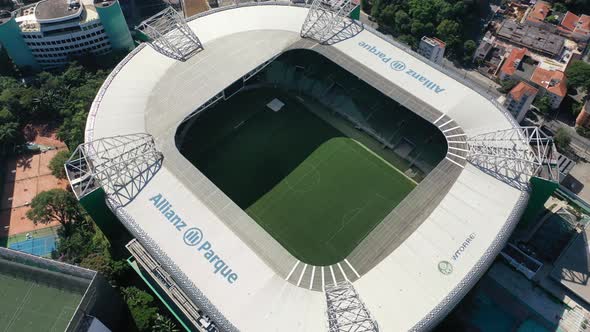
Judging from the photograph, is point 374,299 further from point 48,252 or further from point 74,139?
point 74,139

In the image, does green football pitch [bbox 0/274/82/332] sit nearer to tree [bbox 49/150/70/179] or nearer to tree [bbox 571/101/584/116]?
tree [bbox 49/150/70/179]

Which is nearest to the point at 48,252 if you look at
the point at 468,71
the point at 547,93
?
the point at 468,71

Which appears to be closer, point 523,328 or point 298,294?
point 298,294

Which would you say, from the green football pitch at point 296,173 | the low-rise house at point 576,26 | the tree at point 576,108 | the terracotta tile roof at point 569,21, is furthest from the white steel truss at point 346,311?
the terracotta tile roof at point 569,21

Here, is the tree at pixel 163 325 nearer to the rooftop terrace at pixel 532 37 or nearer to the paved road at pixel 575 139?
the paved road at pixel 575 139

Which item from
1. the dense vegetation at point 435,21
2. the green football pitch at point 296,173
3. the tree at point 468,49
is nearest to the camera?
the green football pitch at point 296,173

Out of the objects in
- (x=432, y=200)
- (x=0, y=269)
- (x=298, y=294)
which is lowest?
(x=0, y=269)
